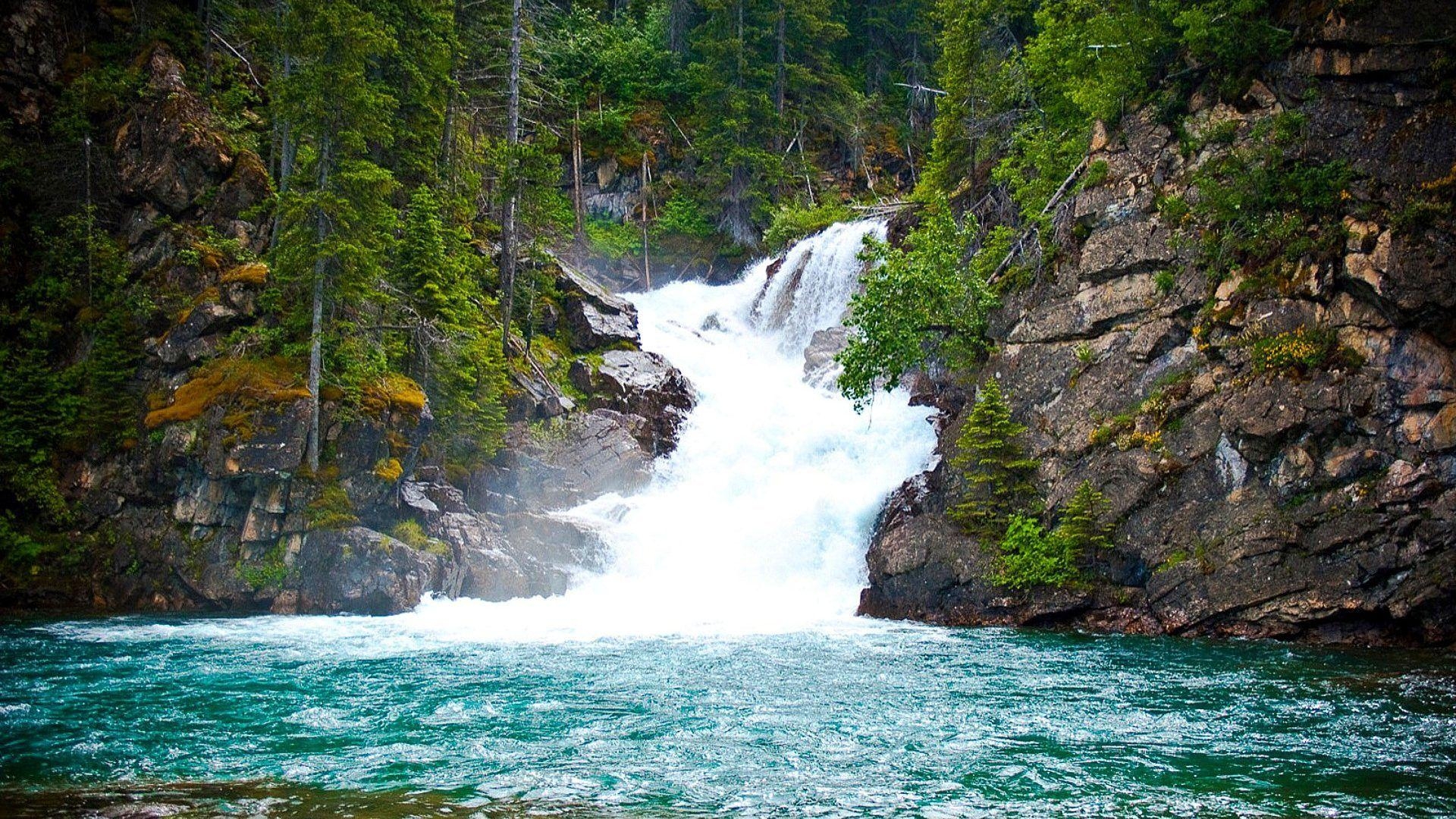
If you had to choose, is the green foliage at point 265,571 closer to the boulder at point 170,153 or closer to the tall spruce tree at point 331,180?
the tall spruce tree at point 331,180

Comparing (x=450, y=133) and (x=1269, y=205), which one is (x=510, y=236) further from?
(x=1269, y=205)

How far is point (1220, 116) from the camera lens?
1881cm

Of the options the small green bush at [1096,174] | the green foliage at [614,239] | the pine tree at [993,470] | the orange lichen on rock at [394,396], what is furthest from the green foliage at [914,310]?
the green foliage at [614,239]

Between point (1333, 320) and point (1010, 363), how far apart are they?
21.1 feet

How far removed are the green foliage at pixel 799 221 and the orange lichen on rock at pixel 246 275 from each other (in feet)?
68.9

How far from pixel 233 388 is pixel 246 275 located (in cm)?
310

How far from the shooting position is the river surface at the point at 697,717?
7.94 metres

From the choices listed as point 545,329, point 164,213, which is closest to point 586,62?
point 545,329

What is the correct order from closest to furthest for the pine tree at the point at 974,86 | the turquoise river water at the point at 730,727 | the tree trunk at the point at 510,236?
the turquoise river water at the point at 730,727
the tree trunk at the point at 510,236
the pine tree at the point at 974,86

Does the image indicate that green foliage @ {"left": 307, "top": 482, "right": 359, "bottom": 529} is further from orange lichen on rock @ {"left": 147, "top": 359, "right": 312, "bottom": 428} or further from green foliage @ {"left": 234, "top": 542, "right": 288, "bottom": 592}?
orange lichen on rock @ {"left": 147, "top": 359, "right": 312, "bottom": 428}

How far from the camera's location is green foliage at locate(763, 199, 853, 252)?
36.9m

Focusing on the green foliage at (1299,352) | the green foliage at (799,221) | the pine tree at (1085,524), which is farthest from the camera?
the green foliage at (799,221)

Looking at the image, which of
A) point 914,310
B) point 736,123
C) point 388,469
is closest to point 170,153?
point 388,469

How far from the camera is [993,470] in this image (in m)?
19.5
